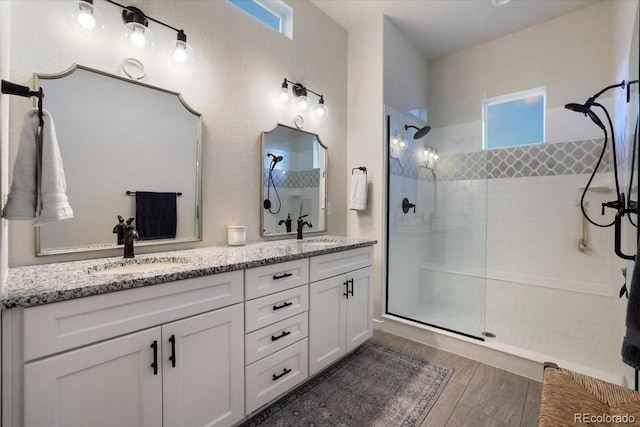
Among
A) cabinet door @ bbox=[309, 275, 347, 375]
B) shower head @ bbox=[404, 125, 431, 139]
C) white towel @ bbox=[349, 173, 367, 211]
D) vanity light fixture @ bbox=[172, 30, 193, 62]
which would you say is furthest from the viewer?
shower head @ bbox=[404, 125, 431, 139]

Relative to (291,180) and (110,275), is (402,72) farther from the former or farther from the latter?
(110,275)

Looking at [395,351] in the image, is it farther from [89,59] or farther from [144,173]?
[89,59]

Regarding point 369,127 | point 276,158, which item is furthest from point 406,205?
point 276,158

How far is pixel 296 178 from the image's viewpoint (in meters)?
2.56

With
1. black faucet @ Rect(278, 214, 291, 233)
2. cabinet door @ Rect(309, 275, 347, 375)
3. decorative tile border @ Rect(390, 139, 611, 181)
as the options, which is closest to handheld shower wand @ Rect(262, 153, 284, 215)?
black faucet @ Rect(278, 214, 291, 233)

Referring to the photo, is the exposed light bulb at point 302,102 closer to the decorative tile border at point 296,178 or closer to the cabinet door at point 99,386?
the decorative tile border at point 296,178

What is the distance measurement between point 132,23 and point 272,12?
1.30 m

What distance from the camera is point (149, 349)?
1.13 metres

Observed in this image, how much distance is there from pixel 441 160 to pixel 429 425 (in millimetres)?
2359

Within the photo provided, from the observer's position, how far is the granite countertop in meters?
0.92

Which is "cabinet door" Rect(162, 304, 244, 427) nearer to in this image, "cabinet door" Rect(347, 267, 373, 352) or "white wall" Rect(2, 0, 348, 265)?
"white wall" Rect(2, 0, 348, 265)

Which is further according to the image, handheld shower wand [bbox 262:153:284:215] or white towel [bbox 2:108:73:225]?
handheld shower wand [bbox 262:153:284:215]

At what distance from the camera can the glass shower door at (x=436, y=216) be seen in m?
2.71

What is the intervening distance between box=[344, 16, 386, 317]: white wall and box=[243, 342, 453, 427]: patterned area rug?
789 millimetres
